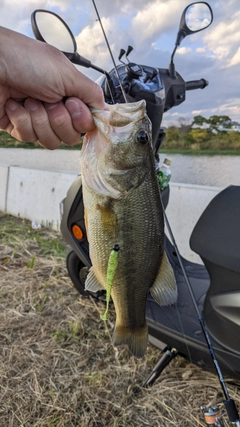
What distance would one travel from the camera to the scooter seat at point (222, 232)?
168 cm

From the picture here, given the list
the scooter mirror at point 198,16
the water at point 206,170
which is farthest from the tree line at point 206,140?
the scooter mirror at point 198,16

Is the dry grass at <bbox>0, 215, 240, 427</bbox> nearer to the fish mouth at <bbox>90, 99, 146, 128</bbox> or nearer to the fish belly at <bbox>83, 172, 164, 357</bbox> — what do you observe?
the fish belly at <bbox>83, 172, 164, 357</bbox>

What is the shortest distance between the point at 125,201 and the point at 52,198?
3.77m

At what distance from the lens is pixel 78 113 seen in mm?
1232

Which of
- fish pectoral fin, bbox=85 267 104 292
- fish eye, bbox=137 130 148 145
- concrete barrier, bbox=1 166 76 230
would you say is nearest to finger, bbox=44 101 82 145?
fish eye, bbox=137 130 148 145

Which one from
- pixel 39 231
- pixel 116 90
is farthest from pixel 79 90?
pixel 39 231

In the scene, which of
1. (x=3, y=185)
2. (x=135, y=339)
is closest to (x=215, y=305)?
(x=135, y=339)

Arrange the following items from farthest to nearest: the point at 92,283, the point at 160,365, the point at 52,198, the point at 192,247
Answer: the point at 52,198 < the point at 160,365 < the point at 192,247 < the point at 92,283

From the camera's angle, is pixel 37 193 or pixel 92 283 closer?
pixel 92 283

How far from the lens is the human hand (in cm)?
114

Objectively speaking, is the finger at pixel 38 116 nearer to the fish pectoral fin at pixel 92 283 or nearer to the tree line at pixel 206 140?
the fish pectoral fin at pixel 92 283

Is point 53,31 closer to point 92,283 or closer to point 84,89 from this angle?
point 84,89

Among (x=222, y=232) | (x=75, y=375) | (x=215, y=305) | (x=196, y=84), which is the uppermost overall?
(x=196, y=84)

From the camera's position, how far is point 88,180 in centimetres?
135
